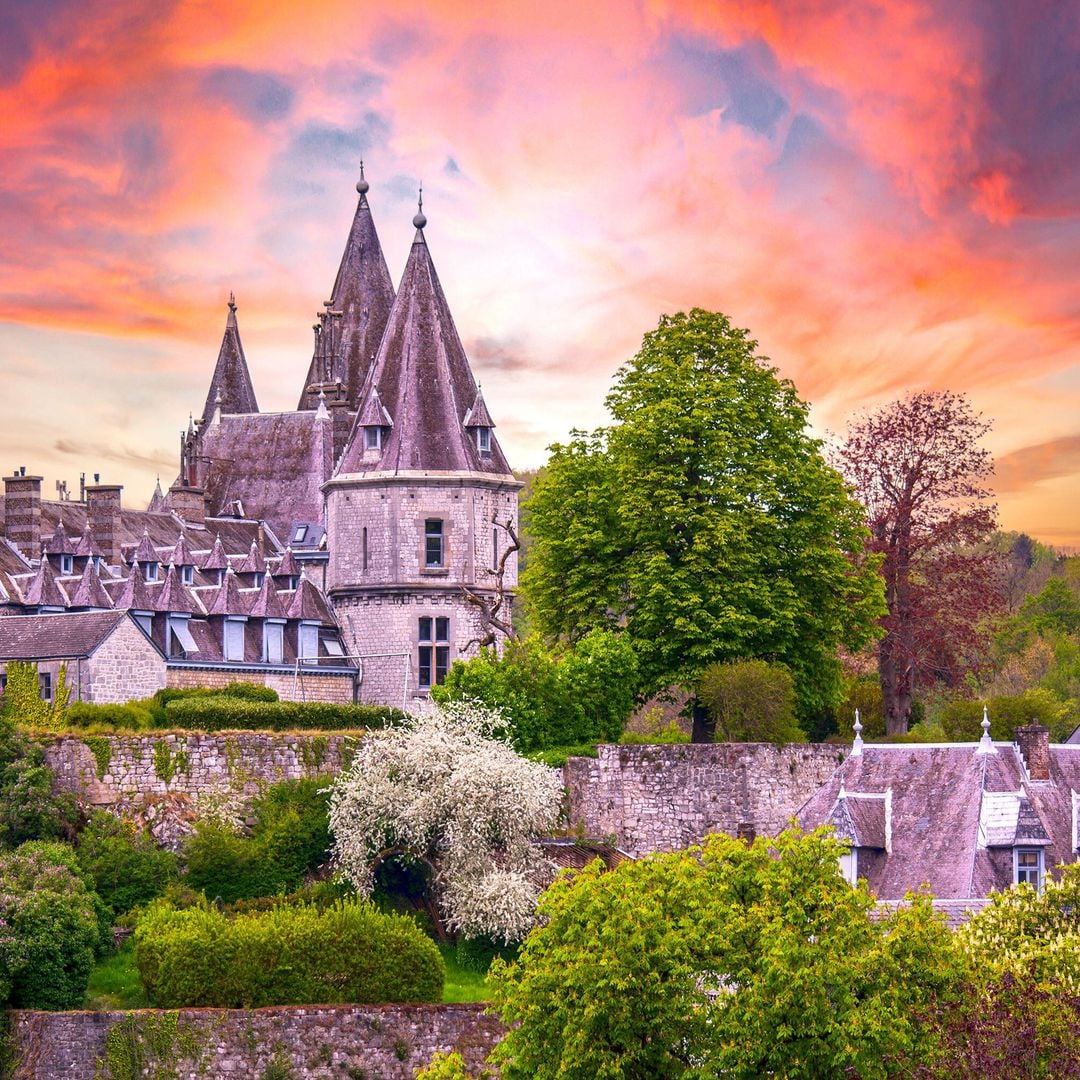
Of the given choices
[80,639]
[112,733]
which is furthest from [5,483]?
[112,733]

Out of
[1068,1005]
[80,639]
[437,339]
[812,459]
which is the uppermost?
[437,339]

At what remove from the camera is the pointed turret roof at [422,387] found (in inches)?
2788

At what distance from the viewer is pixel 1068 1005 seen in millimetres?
35656

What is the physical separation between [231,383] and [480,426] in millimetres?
18663

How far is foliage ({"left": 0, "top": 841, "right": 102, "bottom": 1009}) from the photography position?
1866 inches

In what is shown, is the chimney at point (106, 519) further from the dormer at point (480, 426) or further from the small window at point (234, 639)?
→ the dormer at point (480, 426)

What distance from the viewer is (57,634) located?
199 feet

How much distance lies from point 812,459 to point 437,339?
1371 cm

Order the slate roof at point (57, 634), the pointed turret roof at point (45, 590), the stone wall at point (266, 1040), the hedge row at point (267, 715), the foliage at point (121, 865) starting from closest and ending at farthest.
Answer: the stone wall at point (266, 1040)
the foliage at point (121, 865)
the hedge row at point (267, 715)
the slate roof at point (57, 634)
the pointed turret roof at point (45, 590)

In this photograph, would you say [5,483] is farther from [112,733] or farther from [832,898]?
[832,898]

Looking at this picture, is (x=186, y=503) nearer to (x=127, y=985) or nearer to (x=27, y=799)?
Result: (x=27, y=799)

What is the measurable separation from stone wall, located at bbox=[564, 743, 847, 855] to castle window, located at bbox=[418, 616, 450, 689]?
47.4 feet

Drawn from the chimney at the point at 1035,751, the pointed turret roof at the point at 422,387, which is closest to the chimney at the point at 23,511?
the pointed turret roof at the point at 422,387

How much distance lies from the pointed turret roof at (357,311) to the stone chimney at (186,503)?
624cm
